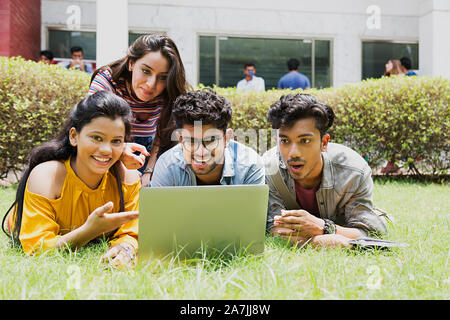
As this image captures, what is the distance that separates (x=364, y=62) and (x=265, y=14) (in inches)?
106

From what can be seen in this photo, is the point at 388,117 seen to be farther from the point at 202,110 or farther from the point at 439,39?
the point at 202,110

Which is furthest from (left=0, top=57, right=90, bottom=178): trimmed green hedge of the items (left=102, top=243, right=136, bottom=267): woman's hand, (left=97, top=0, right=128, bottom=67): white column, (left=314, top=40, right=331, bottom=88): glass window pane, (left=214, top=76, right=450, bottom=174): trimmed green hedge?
(left=314, top=40, right=331, bottom=88): glass window pane

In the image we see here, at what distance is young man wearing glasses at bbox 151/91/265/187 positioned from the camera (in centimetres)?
279

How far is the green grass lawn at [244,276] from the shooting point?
183 cm

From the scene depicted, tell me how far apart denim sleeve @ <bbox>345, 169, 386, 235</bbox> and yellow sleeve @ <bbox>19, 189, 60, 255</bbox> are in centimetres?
195

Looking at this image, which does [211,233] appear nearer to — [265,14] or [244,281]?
[244,281]

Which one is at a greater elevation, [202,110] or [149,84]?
[149,84]

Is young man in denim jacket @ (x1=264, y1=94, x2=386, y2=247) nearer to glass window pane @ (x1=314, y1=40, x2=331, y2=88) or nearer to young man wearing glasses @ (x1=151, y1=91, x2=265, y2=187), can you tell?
young man wearing glasses @ (x1=151, y1=91, x2=265, y2=187)

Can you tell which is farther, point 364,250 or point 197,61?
point 197,61

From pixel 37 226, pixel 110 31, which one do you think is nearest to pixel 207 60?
pixel 110 31

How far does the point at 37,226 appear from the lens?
8.07 feet

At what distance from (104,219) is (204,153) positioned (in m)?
0.80
